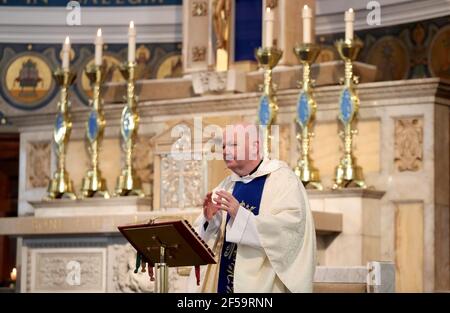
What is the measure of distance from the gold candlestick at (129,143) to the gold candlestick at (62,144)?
0.52 meters

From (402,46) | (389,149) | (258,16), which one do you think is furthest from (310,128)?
(402,46)

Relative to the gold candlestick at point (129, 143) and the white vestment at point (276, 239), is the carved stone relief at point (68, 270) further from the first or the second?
the white vestment at point (276, 239)

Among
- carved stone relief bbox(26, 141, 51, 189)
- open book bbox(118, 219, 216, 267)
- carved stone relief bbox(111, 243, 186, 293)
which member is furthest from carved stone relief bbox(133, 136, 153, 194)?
open book bbox(118, 219, 216, 267)

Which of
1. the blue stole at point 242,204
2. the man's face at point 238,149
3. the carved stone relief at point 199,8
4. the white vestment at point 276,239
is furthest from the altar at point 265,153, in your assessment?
the man's face at point 238,149

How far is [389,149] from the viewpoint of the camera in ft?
35.7

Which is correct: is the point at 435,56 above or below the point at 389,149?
above

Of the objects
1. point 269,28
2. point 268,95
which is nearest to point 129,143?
point 268,95

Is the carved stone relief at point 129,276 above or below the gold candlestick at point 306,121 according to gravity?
below

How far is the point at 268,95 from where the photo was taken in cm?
1127

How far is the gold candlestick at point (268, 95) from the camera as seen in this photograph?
1120cm

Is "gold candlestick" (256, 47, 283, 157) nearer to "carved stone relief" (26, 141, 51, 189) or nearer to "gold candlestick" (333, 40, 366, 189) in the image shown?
"gold candlestick" (333, 40, 366, 189)

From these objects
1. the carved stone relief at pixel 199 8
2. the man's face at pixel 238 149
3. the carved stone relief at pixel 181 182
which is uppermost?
the carved stone relief at pixel 199 8
